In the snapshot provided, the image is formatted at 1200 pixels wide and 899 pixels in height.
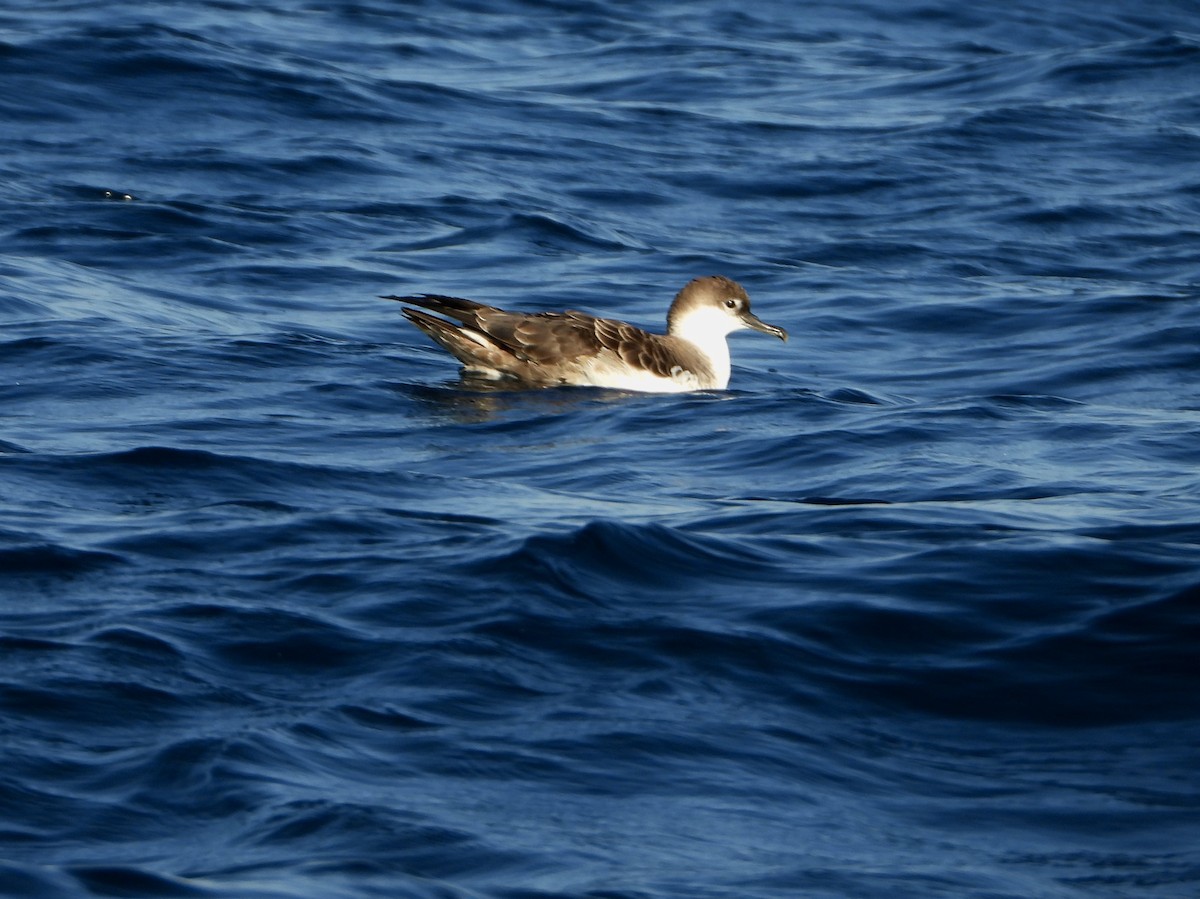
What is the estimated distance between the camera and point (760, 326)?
499 inches

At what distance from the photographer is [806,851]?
5547 mm

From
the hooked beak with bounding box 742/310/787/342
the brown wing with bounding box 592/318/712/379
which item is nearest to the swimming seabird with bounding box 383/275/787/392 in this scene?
the brown wing with bounding box 592/318/712/379

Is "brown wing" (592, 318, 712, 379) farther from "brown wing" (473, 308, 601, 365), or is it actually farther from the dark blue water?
the dark blue water

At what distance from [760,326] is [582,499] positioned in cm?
398

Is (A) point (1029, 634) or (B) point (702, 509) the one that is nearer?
(A) point (1029, 634)

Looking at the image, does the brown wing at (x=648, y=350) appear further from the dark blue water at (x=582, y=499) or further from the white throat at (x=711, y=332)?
the dark blue water at (x=582, y=499)

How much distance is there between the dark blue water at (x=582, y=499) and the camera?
221 inches

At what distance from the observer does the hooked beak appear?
497 inches

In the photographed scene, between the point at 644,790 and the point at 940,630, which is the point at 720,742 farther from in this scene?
the point at 940,630

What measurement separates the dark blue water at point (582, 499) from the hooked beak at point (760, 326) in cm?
38

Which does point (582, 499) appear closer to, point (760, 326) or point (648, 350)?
point (648, 350)

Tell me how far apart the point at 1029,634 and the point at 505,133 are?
12.6 metres

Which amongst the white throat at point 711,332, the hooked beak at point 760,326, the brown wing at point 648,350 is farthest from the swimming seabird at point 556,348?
A: the hooked beak at point 760,326

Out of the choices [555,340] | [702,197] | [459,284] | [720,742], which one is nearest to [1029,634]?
[720,742]
